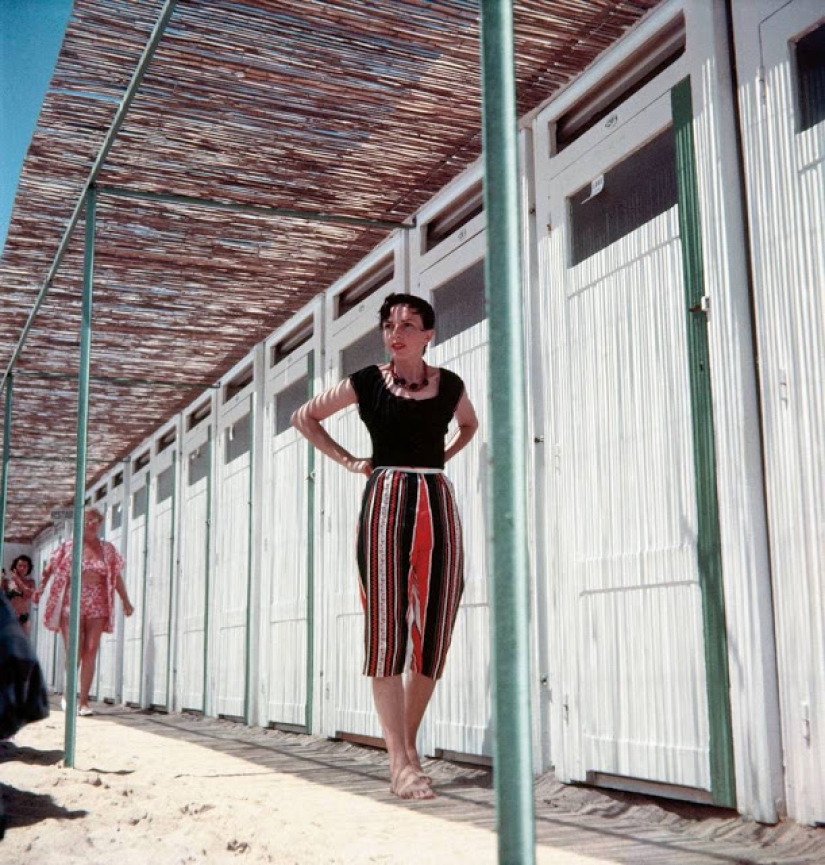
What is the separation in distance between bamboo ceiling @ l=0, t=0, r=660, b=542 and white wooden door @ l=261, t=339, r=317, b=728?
48 cm

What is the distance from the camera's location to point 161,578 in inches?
408

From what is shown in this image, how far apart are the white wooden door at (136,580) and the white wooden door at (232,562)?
2.75 m

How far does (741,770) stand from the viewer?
2.97 m

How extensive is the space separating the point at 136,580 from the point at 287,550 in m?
5.02

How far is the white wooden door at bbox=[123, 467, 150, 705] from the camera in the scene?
36.3 feet

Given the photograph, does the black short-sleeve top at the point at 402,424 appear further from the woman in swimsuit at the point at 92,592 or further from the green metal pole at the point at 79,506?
the woman in swimsuit at the point at 92,592

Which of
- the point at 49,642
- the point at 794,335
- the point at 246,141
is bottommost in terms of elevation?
the point at 49,642

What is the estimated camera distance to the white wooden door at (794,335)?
278 centimetres

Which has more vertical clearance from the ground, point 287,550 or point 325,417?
point 325,417

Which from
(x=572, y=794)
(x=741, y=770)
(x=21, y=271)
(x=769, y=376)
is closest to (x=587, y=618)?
(x=572, y=794)

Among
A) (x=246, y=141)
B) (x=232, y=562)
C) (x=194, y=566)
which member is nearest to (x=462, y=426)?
(x=246, y=141)

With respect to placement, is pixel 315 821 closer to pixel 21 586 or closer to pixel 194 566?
pixel 194 566

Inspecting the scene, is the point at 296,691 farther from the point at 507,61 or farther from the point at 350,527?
the point at 507,61

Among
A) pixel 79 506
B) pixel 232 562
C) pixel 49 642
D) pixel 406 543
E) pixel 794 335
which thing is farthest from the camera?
pixel 49 642
